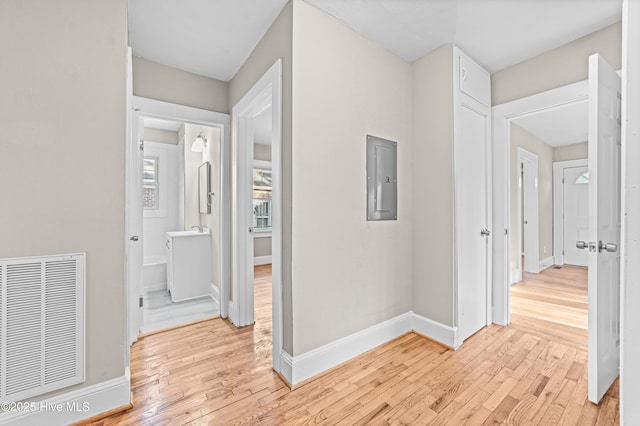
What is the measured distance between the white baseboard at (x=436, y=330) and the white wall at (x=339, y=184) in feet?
0.64

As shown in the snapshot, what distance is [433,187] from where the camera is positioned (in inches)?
96.9

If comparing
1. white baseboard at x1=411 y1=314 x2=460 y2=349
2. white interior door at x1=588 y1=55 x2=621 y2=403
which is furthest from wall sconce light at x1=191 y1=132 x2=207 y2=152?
white interior door at x1=588 y1=55 x2=621 y2=403

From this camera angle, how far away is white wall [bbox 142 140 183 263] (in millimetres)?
4461

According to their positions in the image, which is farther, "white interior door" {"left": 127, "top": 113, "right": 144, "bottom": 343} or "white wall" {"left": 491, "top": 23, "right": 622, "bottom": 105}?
"white interior door" {"left": 127, "top": 113, "right": 144, "bottom": 343}

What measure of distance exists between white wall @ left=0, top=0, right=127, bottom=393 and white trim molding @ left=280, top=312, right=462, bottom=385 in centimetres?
101

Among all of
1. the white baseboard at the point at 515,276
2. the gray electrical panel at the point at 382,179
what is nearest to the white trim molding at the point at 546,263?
the white baseboard at the point at 515,276

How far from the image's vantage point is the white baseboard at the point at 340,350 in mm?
1806

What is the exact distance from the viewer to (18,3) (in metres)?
1.35

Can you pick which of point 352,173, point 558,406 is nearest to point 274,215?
point 352,173

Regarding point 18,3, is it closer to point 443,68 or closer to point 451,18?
point 451,18

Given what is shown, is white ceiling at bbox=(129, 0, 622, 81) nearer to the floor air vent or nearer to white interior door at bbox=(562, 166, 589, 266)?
the floor air vent

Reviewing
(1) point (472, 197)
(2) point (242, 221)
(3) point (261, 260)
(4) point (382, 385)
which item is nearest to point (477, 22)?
(1) point (472, 197)

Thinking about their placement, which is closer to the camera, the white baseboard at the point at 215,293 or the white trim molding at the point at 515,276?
the white baseboard at the point at 215,293

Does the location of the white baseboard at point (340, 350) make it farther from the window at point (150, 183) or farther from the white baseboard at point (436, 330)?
the window at point (150, 183)
